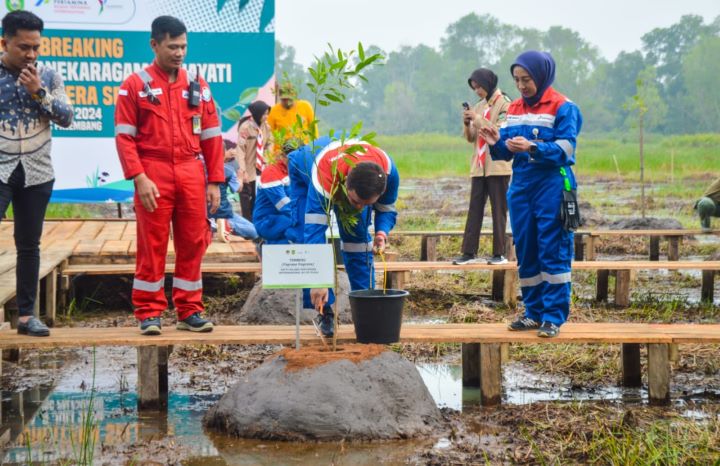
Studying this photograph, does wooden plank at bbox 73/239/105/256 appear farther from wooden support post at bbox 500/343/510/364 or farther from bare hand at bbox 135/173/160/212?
wooden support post at bbox 500/343/510/364

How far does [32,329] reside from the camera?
18.5 feet

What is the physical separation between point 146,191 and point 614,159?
17.5m

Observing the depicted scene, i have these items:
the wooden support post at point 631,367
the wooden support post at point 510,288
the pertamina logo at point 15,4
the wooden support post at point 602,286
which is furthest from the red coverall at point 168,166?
the pertamina logo at point 15,4

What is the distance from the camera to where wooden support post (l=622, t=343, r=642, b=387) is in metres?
6.25

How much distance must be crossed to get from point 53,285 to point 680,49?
70.9 m

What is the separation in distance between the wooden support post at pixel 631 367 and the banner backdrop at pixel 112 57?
720 cm

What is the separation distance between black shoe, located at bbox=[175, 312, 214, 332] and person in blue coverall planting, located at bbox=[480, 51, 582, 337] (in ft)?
5.78

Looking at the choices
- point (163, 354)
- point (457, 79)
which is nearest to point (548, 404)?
point (163, 354)

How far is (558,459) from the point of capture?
434 centimetres

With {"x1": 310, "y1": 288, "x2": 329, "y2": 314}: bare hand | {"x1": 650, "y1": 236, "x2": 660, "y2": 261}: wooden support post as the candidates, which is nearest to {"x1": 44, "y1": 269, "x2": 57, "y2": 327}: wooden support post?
{"x1": 310, "y1": 288, "x2": 329, "y2": 314}: bare hand

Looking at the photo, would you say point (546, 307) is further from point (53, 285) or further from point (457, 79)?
point (457, 79)

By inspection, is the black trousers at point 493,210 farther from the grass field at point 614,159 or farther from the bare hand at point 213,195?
the grass field at point 614,159

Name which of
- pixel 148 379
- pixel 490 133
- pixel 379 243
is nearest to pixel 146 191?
pixel 148 379

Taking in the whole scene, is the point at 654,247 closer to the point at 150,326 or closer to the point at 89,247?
the point at 89,247
